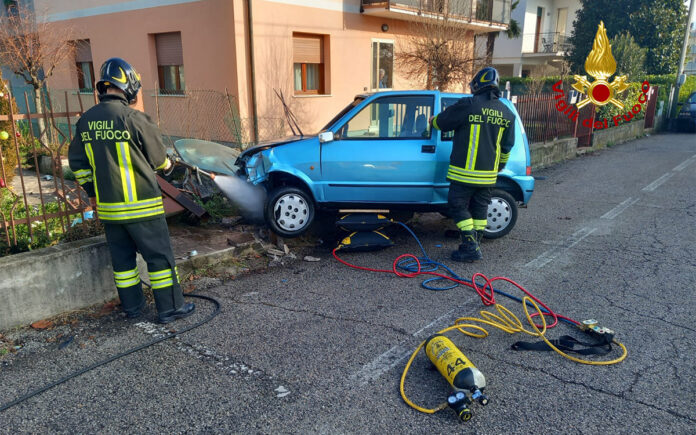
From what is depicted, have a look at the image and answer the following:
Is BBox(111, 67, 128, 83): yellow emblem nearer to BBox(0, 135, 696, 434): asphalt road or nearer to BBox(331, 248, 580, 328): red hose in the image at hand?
BBox(0, 135, 696, 434): asphalt road

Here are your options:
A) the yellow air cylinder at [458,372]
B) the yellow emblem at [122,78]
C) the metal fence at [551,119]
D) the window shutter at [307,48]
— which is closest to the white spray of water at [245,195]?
the yellow emblem at [122,78]

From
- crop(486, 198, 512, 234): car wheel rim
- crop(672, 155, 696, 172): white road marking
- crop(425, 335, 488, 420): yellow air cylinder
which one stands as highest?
crop(486, 198, 512, 234): car wheel rim

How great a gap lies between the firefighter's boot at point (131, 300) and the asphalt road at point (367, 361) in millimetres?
95

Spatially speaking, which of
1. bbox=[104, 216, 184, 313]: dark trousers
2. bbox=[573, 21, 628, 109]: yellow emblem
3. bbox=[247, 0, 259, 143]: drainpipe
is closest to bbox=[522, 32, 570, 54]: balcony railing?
bbox=[573, 21, 628, 109]: yellow emblem

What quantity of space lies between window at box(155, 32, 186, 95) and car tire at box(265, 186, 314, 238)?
923cm

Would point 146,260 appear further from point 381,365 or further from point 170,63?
point 170,63

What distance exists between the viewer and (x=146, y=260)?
4035 millimetres

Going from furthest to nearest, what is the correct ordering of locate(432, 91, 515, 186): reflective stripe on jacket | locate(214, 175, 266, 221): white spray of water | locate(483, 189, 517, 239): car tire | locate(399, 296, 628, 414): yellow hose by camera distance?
locate(214, 175, 266, 221): white spray of water
locate(483, 189, 517, 239): car tire
locate(432, 91, 515, 186): reflective stripe on jacket
locate(399, 296, 628, 414): yellow hose

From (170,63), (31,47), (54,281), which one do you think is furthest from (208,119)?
(54,281)

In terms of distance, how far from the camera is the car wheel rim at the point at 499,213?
20.6ft

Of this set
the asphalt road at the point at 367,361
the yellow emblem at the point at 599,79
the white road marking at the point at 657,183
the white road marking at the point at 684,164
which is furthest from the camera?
the yellow emblem at the point at 599,79

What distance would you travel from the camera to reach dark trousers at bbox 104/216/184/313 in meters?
3.96

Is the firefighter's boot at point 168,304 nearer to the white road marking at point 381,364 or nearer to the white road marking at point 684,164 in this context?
the white road marking at point 381,364

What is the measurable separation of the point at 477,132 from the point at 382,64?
12.0m
